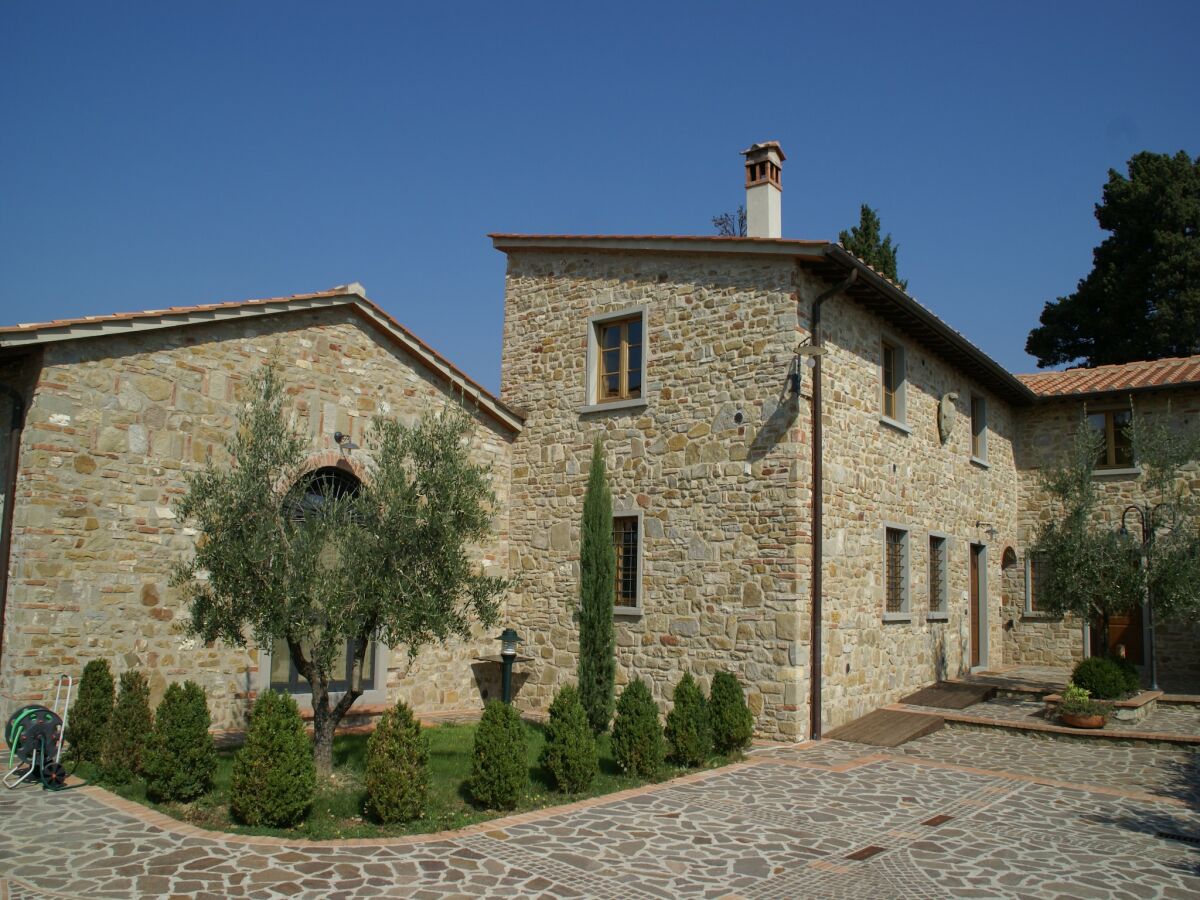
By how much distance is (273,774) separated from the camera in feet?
22.6

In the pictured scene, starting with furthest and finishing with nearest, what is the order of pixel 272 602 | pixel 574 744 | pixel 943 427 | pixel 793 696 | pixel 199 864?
pixel 943 427 → pixel 793 696 → pixel 574 744 → pixel 272 602 → pixel 199 864

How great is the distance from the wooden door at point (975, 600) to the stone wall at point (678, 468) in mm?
7510

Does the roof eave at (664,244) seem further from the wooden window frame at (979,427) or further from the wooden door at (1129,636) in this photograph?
the wooden door at (1129,636)

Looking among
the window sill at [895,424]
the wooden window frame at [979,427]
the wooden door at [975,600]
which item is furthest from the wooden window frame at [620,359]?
the wooden door at [975,600]

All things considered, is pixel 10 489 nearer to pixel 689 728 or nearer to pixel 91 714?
pixel 91 714

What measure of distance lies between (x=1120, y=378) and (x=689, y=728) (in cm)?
1340

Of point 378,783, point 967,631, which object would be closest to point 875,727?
point 967,631

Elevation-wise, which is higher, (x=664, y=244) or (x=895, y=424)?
(x=664, y=244)

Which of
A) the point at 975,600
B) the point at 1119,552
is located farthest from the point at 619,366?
the point at 975,600

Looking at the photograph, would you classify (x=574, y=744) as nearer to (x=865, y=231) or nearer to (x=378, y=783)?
(x=378, y=783)

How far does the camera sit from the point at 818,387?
38.4 ft

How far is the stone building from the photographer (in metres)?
9.73

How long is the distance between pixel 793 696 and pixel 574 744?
11.7ft

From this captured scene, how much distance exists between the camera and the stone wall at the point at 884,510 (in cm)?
1200
